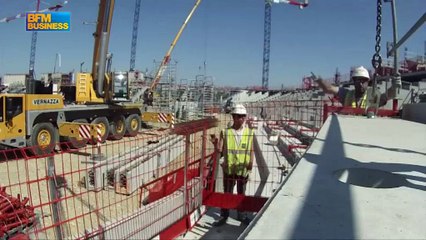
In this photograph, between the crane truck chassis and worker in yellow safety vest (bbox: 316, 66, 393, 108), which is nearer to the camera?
worker in yellow safety vest (bbox: 316, 66, 393, 108)

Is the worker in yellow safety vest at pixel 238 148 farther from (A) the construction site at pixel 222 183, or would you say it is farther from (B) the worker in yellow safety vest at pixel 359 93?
(B) the worker in yellow safety vest at pixel 359 93

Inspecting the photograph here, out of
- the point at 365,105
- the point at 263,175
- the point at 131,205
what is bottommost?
the point at 131,205


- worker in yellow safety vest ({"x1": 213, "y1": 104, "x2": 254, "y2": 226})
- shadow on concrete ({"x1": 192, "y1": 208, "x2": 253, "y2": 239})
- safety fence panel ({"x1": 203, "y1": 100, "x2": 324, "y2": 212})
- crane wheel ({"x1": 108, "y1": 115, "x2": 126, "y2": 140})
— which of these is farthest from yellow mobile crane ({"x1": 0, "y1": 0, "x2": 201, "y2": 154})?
worker in yellow safety vest ({"x1": 213, "y1": 104, "x2": 254, "y2": 226})

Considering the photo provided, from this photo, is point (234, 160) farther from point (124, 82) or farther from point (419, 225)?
point (124, 82)

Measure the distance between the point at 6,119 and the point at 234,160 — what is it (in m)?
8.74

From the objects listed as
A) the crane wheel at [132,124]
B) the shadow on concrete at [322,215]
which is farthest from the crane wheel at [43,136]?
the shadow on concrete at [322,215]

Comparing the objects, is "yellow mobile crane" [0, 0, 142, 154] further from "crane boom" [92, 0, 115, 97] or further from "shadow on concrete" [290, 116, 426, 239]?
"shadow on concrete" [290, 116, 426, 239]

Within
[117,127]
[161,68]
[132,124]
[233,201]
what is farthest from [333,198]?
[161,68]

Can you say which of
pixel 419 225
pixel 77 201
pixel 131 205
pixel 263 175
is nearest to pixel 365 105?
pixel 263 175

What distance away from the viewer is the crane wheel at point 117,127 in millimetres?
16141

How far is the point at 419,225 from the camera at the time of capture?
84.8 inches

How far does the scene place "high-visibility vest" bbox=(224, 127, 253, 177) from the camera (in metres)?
5.18

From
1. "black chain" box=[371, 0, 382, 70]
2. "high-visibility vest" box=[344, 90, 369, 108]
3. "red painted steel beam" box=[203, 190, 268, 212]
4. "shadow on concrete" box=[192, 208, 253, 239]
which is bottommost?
"shadow on concrete" box=[192, 208, 253, 239]

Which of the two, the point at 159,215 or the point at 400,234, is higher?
the point at 400,234
